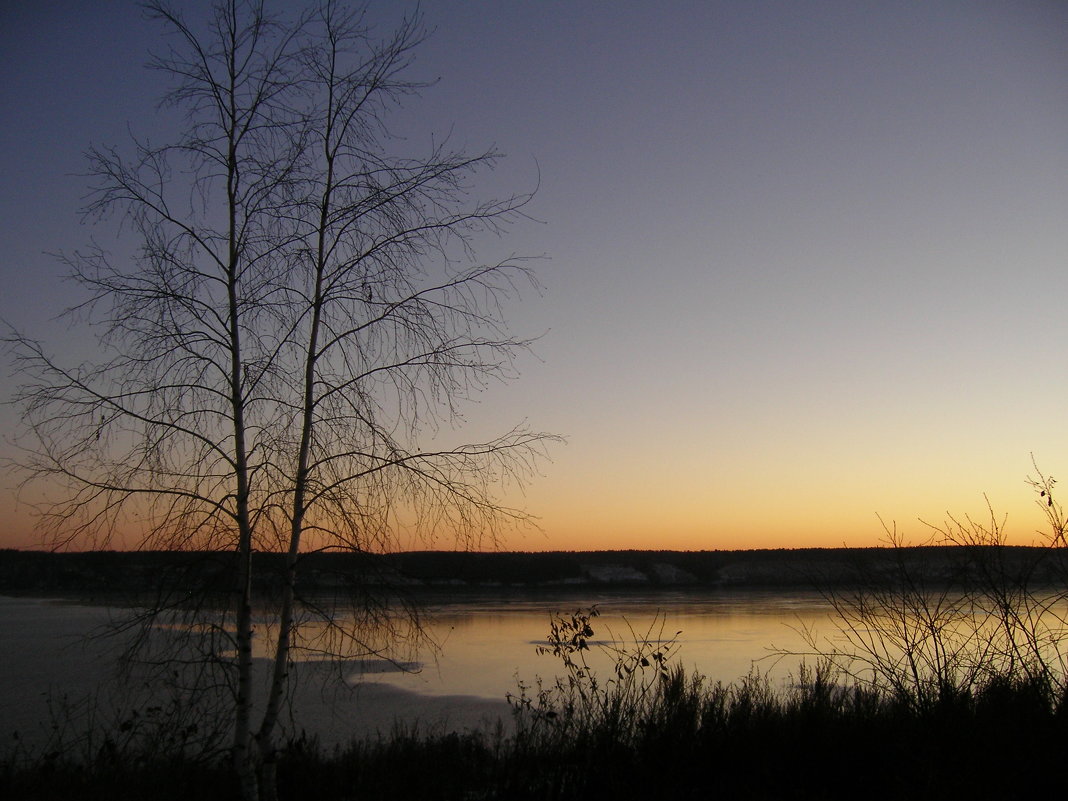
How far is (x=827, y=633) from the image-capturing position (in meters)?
19.8

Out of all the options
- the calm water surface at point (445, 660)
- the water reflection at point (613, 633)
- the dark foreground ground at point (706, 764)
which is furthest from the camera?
the water reflection at point (613, 633)

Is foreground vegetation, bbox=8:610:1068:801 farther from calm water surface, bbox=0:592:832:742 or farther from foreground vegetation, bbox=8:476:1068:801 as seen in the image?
calm water surface, bbox=0:592:832:742

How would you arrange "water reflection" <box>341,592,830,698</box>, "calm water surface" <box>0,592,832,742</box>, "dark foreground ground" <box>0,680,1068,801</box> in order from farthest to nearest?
"water reflection" <box>341,592,830,698</box>
"calm water surface" <box>0,592,832,742</box>
"dark foreground ground" <box>0,680,1068,801</box>

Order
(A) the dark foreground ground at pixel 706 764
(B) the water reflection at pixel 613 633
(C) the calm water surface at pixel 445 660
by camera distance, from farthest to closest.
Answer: (B) the water reflection at pixel 613 633 < (C) the calm water surface at pixel 445 660 < (A) the dark foreground ground at pixel 706 764

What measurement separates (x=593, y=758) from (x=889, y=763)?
8.20 ft

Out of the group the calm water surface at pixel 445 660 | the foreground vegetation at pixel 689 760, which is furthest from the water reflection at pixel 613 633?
the foreground vegetation at pixel 689 760

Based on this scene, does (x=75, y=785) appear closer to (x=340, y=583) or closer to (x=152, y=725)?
(x=340, y=583)

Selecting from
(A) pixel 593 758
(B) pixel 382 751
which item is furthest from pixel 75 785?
(A) pixel 593 758

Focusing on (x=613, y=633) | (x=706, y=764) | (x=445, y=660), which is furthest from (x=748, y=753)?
(x=613, y=633)

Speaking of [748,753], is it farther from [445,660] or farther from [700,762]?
[445,660]

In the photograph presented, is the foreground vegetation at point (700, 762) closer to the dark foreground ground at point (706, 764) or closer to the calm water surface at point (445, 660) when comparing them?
the dark foreground ground at point (706, 764)

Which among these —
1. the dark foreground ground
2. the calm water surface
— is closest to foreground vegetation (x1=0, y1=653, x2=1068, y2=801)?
the dark foreground ground

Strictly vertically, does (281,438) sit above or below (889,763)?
above

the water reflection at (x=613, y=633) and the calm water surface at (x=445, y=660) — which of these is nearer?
the calm water surface at (x=445, y=660)
